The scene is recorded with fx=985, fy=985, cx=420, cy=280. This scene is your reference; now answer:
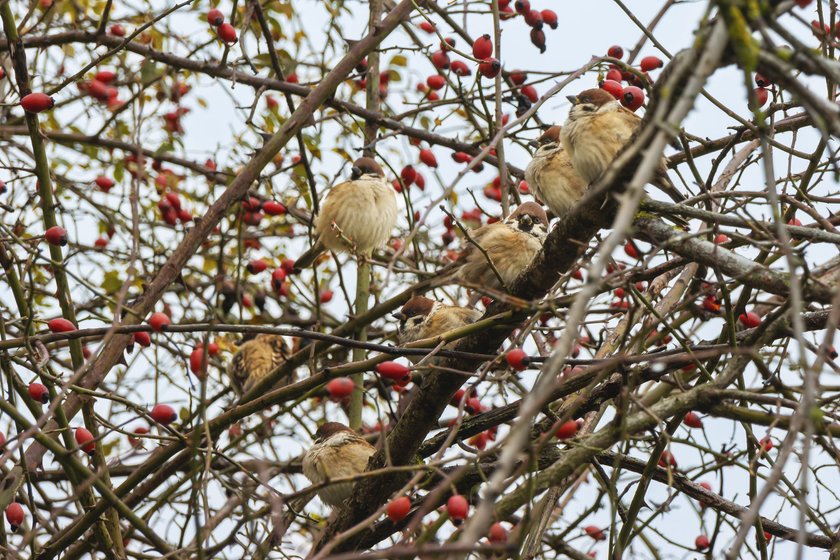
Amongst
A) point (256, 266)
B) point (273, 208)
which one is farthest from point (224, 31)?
point (256, 266)

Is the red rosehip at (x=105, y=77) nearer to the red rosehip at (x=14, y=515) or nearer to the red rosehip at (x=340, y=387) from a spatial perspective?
the red rosehip at (x=14, y=515)

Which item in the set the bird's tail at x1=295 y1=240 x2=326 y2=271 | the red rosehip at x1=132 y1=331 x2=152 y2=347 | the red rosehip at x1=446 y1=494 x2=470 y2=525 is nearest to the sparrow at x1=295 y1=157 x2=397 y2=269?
the bird's tail at x1=295 y1=240 x2=326 y2=271

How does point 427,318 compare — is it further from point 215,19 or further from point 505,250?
point 215,19

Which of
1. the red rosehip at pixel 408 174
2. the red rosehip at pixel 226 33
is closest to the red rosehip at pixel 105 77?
the red rosehip at pixel 226 33

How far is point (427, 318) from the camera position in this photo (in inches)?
241

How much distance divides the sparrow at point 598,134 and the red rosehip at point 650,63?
26 cm

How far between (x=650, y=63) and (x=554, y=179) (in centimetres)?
76

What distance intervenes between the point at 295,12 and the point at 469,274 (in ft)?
8.72

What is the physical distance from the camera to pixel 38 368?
3.57 meters

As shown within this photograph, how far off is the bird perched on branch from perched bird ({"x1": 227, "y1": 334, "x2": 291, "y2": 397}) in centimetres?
176

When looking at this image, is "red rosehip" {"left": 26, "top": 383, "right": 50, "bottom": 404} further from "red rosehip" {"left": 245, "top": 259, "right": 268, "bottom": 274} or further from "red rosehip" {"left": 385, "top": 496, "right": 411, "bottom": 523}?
"red rosehip" {"left": 245, "top": 259, "right": 268, "bottom": 274}

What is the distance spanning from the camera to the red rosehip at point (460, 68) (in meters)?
5.64

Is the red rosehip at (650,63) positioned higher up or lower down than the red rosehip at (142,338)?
higher up

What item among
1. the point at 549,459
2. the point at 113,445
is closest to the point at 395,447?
the point at 549,459
